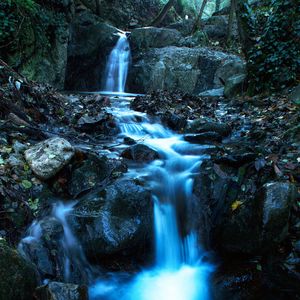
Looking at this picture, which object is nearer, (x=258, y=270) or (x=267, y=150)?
(x=258, y=270)

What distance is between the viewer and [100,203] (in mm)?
3758

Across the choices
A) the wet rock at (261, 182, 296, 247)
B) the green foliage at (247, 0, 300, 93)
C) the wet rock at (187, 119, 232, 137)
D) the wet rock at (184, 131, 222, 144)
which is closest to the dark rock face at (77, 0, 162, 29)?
the green foliage at (247, 0, 300, 93)

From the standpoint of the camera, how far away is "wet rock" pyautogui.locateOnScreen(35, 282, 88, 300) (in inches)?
96.0

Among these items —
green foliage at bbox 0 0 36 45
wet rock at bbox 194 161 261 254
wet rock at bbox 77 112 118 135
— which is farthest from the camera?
green foliage at bbox 0 0 36 45

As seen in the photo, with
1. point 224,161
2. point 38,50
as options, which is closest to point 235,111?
point 224,161

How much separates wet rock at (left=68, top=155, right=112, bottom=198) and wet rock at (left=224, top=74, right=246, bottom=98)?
641 cm

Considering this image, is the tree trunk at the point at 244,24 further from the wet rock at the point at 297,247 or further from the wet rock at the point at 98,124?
the wet rock at the point at 297,247

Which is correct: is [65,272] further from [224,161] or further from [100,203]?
[224,161]

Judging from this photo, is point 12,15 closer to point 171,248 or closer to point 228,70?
point 228,70

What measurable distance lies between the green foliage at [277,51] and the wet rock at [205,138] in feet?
9.92

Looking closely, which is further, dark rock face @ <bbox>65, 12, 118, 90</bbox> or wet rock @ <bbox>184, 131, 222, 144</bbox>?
dark rock face @ <bbox>65, 12, 118, 90</bbox>

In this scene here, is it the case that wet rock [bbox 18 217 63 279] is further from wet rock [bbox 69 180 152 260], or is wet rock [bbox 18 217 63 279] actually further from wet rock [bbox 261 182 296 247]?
wet rock [bbox 261 182 296 247]

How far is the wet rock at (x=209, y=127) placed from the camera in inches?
249

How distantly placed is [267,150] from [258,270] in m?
2.06
